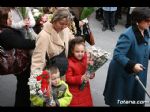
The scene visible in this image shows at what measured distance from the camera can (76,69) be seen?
3.70m

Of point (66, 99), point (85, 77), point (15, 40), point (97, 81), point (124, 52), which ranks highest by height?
point (15, 40)

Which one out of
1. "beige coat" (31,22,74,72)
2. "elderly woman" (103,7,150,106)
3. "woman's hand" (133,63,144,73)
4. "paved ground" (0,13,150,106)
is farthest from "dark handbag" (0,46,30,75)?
"woman's hand" (133,63,144,73)

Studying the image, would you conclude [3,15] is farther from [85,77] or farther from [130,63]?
[130,63]

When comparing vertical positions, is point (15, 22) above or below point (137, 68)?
above

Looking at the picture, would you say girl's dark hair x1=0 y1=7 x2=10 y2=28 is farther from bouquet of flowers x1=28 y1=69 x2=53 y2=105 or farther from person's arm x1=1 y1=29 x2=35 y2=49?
bouquet of flowers x1=28 y1=69 x2=53 y2=105

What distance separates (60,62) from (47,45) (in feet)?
0.57

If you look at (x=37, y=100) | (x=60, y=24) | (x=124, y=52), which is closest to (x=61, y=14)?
(x=60, y=24)

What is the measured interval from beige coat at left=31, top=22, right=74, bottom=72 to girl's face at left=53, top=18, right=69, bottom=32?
0.11 ft

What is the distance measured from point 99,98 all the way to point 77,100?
2.08 feet

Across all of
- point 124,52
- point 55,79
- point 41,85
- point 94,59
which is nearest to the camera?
point 41,85

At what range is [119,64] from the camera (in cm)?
374

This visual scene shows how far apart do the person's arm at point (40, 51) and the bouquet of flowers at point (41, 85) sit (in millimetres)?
159
